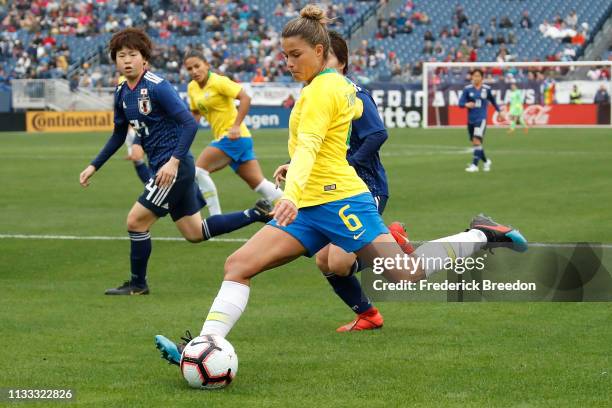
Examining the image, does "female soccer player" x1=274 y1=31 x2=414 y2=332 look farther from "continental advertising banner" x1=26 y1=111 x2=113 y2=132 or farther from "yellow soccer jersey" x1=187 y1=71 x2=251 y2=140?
"continental advertising banner" x1=26 y1=111 x2=113 y2=132

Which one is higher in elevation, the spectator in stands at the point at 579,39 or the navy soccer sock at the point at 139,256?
the navy soccer sock at the point at 139,256

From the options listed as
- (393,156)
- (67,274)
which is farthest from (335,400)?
(393,156)

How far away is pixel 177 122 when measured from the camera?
9.54 meters

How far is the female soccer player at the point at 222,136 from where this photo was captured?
14328mm

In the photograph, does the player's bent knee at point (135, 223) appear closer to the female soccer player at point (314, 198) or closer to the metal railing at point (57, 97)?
the female soccer player at point (314, 198)

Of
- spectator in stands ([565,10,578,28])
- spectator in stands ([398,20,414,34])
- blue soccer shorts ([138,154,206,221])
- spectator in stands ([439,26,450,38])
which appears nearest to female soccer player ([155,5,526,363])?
blue soccer shorts ([138,154,206,221])

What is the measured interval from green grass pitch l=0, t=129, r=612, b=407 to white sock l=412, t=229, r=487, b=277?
0.52m

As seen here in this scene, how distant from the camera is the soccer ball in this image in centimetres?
595

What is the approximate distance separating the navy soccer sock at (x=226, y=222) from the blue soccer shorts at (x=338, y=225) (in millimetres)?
4852

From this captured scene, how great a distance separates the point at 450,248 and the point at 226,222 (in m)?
4.54

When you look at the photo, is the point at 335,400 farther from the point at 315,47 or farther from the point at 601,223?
the point at 601,223

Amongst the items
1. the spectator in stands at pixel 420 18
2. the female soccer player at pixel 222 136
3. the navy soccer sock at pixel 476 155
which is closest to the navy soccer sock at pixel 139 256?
the female soccer player at pixel 222 136

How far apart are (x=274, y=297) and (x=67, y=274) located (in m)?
2.41

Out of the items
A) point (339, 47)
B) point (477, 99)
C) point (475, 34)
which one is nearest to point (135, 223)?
point (339, 47)
